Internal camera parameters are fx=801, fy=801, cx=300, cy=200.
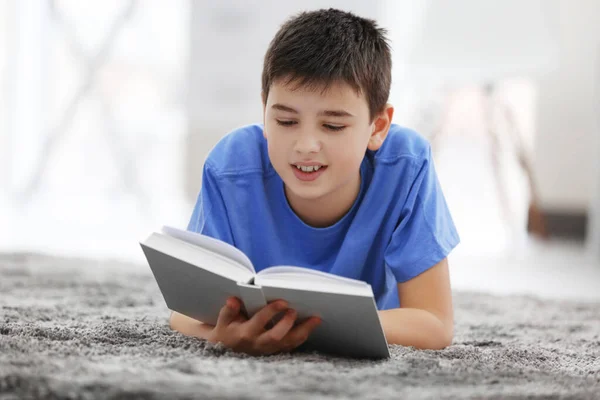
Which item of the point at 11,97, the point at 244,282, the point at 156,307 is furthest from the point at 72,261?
the point at 11,97

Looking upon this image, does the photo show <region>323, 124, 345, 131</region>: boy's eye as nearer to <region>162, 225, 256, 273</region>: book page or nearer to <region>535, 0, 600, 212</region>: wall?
<region>162, 225, 256, 273</region>: book page

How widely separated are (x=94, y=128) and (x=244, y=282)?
10.3ft

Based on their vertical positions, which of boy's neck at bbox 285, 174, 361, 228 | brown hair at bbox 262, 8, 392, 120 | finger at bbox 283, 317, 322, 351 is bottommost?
finger at bbox 283, 317, 322, 351

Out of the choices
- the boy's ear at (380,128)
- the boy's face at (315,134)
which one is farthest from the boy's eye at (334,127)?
the boy's ear at (380,128)

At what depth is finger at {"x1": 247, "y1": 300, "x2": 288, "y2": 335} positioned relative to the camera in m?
0.92

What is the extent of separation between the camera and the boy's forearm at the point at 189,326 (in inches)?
41.5

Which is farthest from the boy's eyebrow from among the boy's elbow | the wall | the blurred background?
the wall

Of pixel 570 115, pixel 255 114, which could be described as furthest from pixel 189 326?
pixel 570 115

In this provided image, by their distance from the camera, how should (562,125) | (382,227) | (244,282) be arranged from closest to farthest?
(244,282) → (382,227) → (562,125)

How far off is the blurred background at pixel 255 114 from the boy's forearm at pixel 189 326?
2.85 ft

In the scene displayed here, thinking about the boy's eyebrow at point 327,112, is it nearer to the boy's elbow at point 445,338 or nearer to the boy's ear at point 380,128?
the boy's ear at point 380,128

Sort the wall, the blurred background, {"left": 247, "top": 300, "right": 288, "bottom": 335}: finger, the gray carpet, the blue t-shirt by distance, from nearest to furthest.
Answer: the gray carpet → {"left": 247, "top": 300, "right": 288, "bottom": 335}: finger → the blue t-shirt → the blurred background → the wall

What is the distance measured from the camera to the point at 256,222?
1209mm

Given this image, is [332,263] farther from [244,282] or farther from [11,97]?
[11,97]
